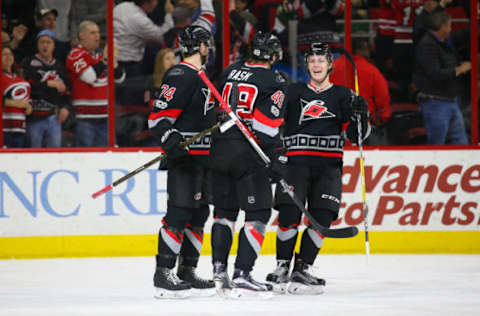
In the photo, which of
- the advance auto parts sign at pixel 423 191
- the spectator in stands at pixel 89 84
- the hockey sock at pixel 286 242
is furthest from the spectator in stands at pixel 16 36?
the hockey sock at pixel 286 242

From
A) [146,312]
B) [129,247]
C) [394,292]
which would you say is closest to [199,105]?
[146,312]

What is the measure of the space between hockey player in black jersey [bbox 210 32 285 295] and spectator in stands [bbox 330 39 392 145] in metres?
3.23

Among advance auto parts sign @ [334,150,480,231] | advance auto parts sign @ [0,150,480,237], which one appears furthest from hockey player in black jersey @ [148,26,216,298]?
advance auto parts sign @ [334,150,480,231]

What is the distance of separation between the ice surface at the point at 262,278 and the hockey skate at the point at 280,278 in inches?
6.3

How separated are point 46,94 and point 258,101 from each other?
143 inches

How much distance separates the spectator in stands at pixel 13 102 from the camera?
8930mm

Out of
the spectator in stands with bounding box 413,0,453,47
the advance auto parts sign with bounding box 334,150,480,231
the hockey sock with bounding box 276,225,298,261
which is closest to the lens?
the hockey sock with bounding box 276,225,298,261

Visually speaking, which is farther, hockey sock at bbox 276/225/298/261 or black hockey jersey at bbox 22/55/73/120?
black hockey jersey at bbox 22/55/73/120

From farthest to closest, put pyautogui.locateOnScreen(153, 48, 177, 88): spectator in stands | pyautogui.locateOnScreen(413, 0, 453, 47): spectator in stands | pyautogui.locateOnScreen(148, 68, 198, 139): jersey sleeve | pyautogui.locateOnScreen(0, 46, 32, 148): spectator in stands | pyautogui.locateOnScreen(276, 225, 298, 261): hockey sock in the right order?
1. pyautogui.locateOnScreen(413, 0, 453, 47): spectator in stands
2. pyautogui.locateOnScreen(153, 48, 177, 88): spectator in stands
3. pyautogui.locateOnScreen(0, 46, 32, 148): spectator in stands
4. pyautogui.locateOnScreen(276, 225, 298, 261): hockey sock
5. pyautogui.locateOnScreen(148, 68, 198, 139): jersey sleeve

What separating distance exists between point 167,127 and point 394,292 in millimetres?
1750

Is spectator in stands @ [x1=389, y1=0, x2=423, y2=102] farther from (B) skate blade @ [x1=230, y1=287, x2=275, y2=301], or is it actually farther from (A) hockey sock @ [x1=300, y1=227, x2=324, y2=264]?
(B) skate blade @ [x1=230, y1=287, x2=275, y2=301]

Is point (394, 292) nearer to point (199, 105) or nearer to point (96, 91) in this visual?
point (199, 105)

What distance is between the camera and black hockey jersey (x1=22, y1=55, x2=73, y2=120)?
9086mm

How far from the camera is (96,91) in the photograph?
9180 millimetres
